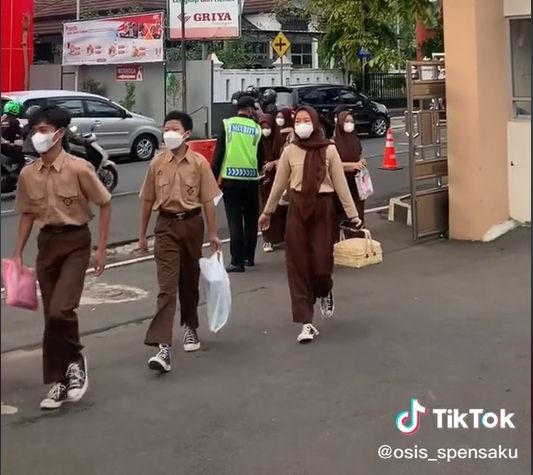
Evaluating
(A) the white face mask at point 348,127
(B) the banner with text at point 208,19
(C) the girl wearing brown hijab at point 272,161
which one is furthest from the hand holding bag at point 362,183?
(B) the banner with text at point 208,19

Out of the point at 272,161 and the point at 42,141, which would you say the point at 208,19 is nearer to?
the point at 272,161

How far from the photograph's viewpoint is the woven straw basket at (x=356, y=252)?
8.99m

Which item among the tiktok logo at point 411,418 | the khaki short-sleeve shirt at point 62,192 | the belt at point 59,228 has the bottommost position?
the tiktok logo at point 411,418

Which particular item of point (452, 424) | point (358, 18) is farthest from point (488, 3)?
point (452, 424)

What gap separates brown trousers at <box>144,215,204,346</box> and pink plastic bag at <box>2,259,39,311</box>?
351 centimetres

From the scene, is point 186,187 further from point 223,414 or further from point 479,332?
point 479,332

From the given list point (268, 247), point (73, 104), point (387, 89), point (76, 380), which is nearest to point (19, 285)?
point (76, 380)

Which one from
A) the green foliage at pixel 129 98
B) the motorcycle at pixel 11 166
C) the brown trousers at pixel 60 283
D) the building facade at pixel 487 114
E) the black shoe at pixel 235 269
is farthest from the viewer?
the green foliage at pixel 129 98

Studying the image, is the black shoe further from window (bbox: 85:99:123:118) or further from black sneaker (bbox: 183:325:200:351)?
window (bbox: 85:99:123:118)

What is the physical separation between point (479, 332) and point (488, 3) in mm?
4371

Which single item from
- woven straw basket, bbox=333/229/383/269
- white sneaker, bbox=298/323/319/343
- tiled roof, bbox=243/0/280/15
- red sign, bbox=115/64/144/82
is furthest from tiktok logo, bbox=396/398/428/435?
tiled roof, bbox=243/0/280/15

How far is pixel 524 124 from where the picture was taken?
32.7 ft

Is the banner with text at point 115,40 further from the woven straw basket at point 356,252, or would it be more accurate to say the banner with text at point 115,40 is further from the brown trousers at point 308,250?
the brown trousers at point 308,250

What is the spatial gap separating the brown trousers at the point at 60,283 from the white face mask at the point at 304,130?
79.2 inches
